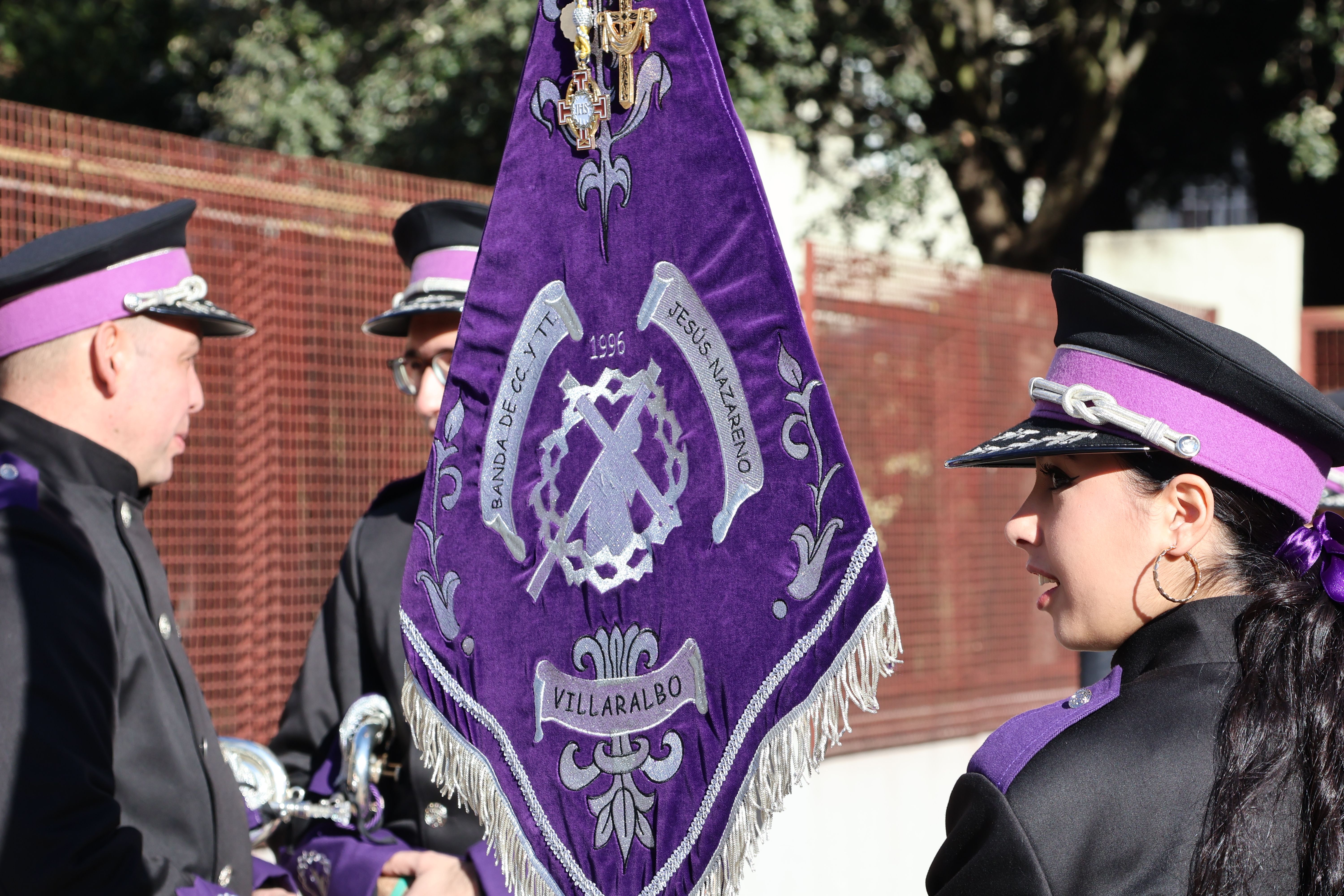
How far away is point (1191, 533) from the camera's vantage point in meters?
1.71

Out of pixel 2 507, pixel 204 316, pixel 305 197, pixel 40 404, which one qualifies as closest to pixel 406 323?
pixel 204 316

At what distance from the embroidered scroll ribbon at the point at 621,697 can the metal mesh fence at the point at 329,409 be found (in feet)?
10.9

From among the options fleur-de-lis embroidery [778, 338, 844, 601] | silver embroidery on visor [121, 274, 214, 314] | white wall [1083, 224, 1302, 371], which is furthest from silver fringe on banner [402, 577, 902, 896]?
white wall [1083, 224, 1302, 371]

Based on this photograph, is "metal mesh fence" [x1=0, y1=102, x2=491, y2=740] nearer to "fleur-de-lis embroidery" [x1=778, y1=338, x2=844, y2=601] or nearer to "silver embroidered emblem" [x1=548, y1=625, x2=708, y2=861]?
"silver embroidered emblem" [x1=548, y1=625, x2=708, y2=861]

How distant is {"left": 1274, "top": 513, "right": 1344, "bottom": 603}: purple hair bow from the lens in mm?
1696

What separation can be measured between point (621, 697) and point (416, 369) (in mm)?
1250

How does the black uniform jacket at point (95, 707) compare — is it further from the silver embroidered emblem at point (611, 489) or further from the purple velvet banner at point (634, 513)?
the silver embroidered emblem at point (611, 489)

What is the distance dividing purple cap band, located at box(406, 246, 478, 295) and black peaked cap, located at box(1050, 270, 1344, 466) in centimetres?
160

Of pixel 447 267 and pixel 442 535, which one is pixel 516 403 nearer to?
pixel 442 535

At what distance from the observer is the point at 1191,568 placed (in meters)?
1.73

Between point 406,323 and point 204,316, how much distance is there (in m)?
0.56

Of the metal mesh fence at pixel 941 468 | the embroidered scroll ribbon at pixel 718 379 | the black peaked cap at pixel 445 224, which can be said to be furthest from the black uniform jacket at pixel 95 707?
the metal mesh fence at pixel 941 468

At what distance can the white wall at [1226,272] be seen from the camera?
8906 millimetres

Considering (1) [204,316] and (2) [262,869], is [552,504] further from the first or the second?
(2) [262,869]
